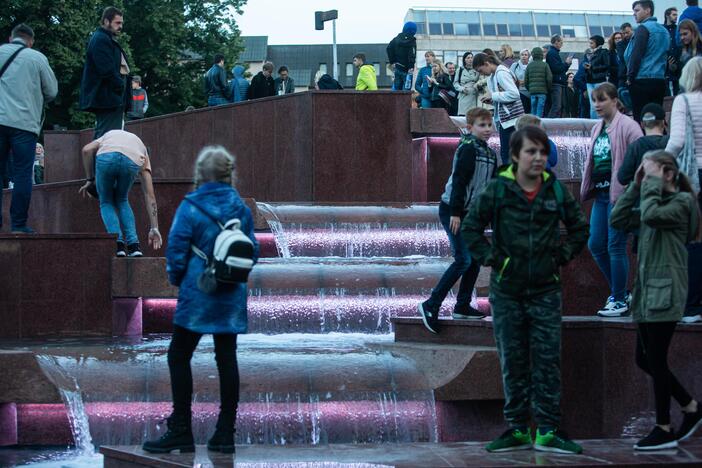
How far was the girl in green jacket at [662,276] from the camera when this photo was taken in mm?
6812

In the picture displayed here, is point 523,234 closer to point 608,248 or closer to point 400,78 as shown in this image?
point 608,248

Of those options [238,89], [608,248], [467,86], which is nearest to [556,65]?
[467,86]

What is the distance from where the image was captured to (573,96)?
23281 mm

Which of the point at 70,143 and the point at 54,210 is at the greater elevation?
the point at 70,143

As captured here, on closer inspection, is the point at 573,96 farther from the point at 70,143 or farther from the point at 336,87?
the point at 70,143

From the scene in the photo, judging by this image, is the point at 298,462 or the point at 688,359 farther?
the point at 688,359

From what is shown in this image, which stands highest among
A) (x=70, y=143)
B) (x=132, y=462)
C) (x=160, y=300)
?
(x=70, y=143)

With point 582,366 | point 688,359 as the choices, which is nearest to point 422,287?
point 582,366

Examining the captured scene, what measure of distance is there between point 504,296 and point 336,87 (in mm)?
14910

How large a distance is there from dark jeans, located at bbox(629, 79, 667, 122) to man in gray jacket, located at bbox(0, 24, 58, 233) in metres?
7.30

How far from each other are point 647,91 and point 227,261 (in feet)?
32.2

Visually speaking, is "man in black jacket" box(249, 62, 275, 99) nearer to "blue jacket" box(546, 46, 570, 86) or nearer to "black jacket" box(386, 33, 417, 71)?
"black jacket" box(386, 33, 417, 71)

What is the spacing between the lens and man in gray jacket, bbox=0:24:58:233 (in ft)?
37.3

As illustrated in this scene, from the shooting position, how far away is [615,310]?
9141 mm
